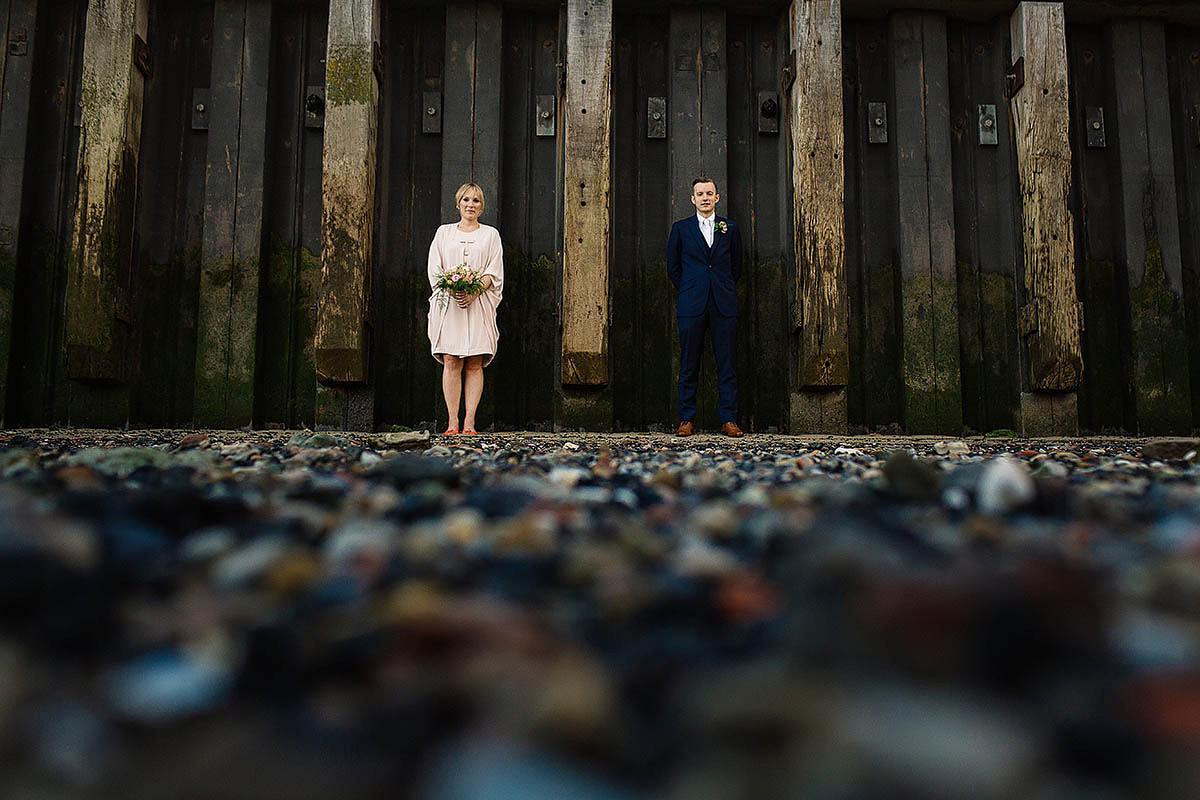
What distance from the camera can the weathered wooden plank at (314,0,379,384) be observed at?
5.31m

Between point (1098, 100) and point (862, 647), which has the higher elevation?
point (1098, 100)

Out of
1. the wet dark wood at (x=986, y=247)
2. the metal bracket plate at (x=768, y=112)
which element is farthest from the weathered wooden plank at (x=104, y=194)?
the wet dark wood at (x=986, y=247)

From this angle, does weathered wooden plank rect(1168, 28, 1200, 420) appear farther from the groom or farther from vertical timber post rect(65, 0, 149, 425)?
vertical timber post rect(65, 0, 149, 425)

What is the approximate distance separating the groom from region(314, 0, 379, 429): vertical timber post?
2199 millimetres

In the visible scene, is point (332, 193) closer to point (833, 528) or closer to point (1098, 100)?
point (833, 528)

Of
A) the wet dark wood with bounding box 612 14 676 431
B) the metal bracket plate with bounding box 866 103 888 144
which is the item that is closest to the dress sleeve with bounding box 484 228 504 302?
the wet dark wood with bounding box 612 14 676 431

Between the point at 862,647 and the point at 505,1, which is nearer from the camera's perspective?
the point at 862,647

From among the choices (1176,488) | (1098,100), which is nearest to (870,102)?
(1098,100)

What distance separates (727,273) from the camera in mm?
5508

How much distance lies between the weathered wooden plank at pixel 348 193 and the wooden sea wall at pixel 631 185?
0.22 ft

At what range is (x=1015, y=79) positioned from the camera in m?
5.87

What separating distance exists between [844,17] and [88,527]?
6774mm

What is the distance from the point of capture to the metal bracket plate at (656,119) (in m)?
6.16

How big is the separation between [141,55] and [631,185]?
376 centimetres
